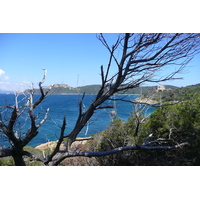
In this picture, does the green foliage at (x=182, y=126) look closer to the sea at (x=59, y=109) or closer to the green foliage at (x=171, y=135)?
the green foliage at (x=171, y=135)

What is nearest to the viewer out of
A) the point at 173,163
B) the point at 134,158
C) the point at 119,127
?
the point at 173,163

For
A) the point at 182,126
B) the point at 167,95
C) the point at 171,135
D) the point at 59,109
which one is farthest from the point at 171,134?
the point at 59,109

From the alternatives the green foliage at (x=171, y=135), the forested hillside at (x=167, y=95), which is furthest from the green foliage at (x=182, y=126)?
the forested hillside at (x=167, y=95)

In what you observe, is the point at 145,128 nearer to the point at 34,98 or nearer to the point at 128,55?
the point at 128,55

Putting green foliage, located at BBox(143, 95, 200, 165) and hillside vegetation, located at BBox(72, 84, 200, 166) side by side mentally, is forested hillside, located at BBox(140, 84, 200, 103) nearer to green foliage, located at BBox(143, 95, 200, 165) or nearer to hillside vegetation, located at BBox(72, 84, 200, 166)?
hillside vegetation, located at BBox(72, 84, 200, 166)

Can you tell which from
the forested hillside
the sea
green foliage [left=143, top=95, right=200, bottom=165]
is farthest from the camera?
the forested hillside

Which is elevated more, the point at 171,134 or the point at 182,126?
the point at 182,126

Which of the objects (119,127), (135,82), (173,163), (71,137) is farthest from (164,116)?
(71,137)

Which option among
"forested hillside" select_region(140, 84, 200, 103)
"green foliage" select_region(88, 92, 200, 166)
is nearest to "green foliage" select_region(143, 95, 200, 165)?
"green foliage" select_region(88, 92, 200, 166)

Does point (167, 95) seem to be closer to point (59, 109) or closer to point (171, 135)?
point (171, 135)

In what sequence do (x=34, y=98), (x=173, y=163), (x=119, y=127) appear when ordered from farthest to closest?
(x=119, y=127) → (x=173, y=163) → (x=34, y=98)

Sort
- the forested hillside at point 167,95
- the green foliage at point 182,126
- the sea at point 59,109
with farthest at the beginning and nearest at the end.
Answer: the forested hillside at point 167,95 → the green foliage at point 182,126 → the sea at point 59,109
